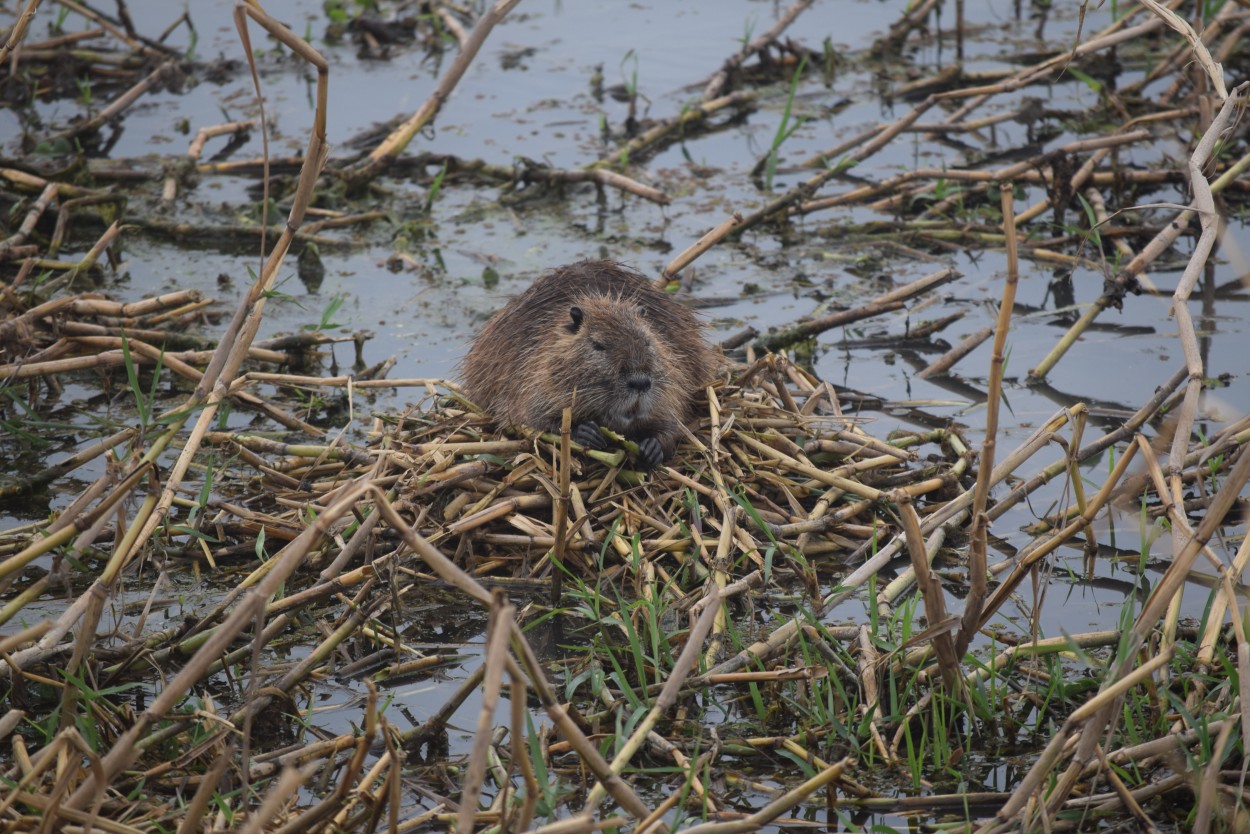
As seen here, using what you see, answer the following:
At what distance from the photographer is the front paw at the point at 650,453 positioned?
12.8 ft

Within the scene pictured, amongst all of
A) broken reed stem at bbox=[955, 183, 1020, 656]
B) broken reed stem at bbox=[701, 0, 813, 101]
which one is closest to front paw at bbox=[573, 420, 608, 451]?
broken reed stem at bbox=[955, 183, 1020, 656]

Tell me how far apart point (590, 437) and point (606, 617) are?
788 mm

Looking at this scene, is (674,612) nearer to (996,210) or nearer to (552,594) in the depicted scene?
(552,594)

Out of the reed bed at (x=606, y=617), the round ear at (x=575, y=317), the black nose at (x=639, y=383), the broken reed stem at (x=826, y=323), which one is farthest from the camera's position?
the broken reed stem at (x=826, y=323)

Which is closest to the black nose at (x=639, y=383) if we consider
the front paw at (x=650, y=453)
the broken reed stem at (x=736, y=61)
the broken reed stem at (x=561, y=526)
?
the front paw at (x=650, y=453)

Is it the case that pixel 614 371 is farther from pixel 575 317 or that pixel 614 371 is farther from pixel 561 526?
pixel 561 526

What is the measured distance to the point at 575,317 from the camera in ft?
13.4

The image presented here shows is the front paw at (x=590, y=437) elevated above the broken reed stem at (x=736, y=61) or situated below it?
below

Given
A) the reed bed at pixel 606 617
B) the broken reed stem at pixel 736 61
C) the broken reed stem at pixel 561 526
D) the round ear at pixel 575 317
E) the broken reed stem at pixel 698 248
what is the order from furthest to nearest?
the broken reed stem at pixel 736 61
the broken reed stem at pixel 698 248
the round ear at pixel 575 317
the broken reed stem at pixel 561 526
the reed bed at pixel 606 617

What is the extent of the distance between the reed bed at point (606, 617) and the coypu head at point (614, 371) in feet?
0.53

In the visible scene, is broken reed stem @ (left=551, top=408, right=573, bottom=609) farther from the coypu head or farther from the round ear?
the round ear

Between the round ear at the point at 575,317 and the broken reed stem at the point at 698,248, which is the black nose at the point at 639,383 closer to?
the round ear at the point at 575,317

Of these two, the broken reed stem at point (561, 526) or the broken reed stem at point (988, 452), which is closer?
the broken reed stem at point (988, 452)

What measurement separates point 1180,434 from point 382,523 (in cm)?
206
